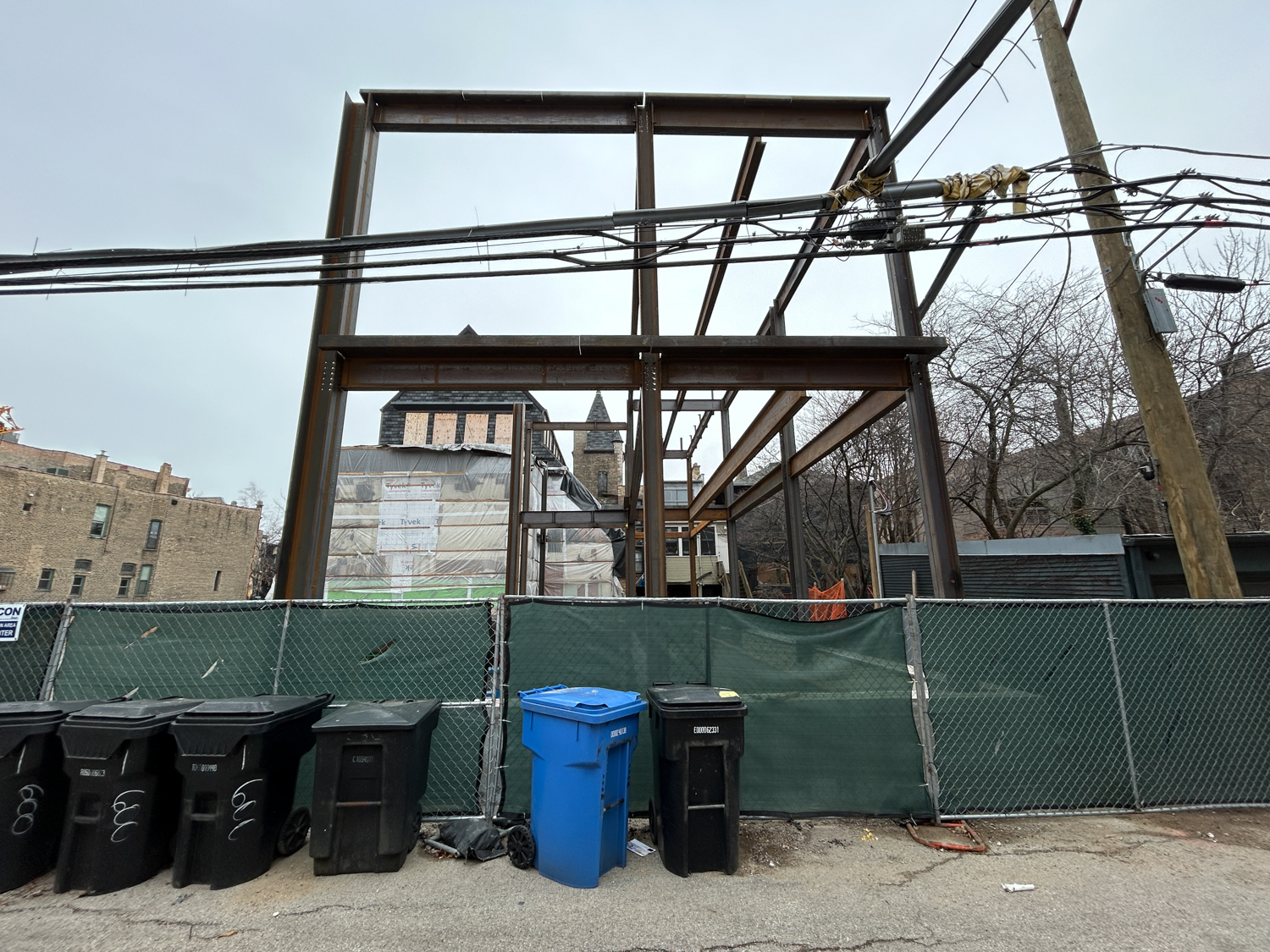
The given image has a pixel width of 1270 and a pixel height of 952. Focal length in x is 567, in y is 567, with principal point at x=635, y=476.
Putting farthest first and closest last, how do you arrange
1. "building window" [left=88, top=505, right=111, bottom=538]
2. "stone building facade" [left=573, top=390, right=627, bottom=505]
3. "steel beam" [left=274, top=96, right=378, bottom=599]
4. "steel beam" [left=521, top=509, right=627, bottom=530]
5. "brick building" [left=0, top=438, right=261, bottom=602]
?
1. "stone building facade" [left=573, top=390, right=627, bottom=505]
2. "building window" [left=88, top=505, right=111, bottom=538]
3. "brick building" [left=0, top=438, right=261, bottom=602]
4. "steel beam" [left=521, top=509, right=627, bottom=530]
5. "steel beam" [left=274, top=96, right=378, bottom=599]

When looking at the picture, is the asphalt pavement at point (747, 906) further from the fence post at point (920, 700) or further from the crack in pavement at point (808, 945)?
the fence post at point (920, 700)

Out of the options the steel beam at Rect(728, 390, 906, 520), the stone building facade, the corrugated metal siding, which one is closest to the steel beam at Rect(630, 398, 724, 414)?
the steel beam at Rect(728, 390, 906, 520)

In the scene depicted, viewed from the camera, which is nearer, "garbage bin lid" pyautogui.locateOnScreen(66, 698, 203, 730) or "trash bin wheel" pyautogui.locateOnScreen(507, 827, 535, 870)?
"garbage bin lid" pyautogui.locateOnScreen(66, 698, 203, 730)

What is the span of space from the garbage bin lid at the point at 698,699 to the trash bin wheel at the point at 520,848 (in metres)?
1.27

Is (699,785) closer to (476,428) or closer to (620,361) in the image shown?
(620,361)

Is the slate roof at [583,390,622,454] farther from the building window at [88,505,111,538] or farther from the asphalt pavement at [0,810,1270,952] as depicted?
the asphalt pavement at [0,810,1270,952]

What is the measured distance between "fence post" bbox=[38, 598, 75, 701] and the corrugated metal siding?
11.2 meters

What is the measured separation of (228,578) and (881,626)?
53028 mm

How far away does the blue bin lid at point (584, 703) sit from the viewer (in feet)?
12.0

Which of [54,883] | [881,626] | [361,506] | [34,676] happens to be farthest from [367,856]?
[361,506]

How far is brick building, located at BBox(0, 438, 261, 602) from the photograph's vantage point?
104 ft

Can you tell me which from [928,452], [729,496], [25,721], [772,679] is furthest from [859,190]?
[729,496]

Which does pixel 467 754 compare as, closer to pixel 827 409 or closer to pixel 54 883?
pixel 54 883

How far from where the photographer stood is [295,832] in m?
4.05
